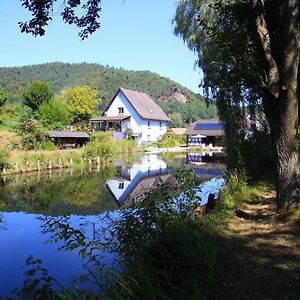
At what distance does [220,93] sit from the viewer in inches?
679

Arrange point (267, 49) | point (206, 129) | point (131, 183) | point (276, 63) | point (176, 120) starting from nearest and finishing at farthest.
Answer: point (267, 49) → point (276, 63) → point (131, 183) → point (206, 129) → point (176, 120)

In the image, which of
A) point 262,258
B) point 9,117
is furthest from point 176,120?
point 262,258

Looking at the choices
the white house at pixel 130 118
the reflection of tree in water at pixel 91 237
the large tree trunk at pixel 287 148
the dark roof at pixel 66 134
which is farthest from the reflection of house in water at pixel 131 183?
the white house at pixel 130 118

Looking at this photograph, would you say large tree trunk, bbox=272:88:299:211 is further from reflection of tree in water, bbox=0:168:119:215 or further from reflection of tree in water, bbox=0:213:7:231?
reflection of tree in water, bbox=0:213:7:231

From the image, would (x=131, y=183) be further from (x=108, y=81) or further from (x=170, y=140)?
(x=108, y=81)

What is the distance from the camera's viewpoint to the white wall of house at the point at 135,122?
187 feet

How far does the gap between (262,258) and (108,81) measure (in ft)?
372


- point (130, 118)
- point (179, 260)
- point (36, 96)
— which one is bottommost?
point (179, 260)

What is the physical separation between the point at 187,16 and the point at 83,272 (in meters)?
16.5

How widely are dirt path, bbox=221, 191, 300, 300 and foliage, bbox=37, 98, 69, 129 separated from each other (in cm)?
3738

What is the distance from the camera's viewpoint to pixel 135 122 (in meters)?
57.2

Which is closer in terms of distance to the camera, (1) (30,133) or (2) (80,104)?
(1) (30,133)

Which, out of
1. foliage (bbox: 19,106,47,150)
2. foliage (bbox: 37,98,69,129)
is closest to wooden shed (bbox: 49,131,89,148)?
foliage (bbox: 19,106,47,150)

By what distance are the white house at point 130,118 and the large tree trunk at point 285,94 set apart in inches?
1842
